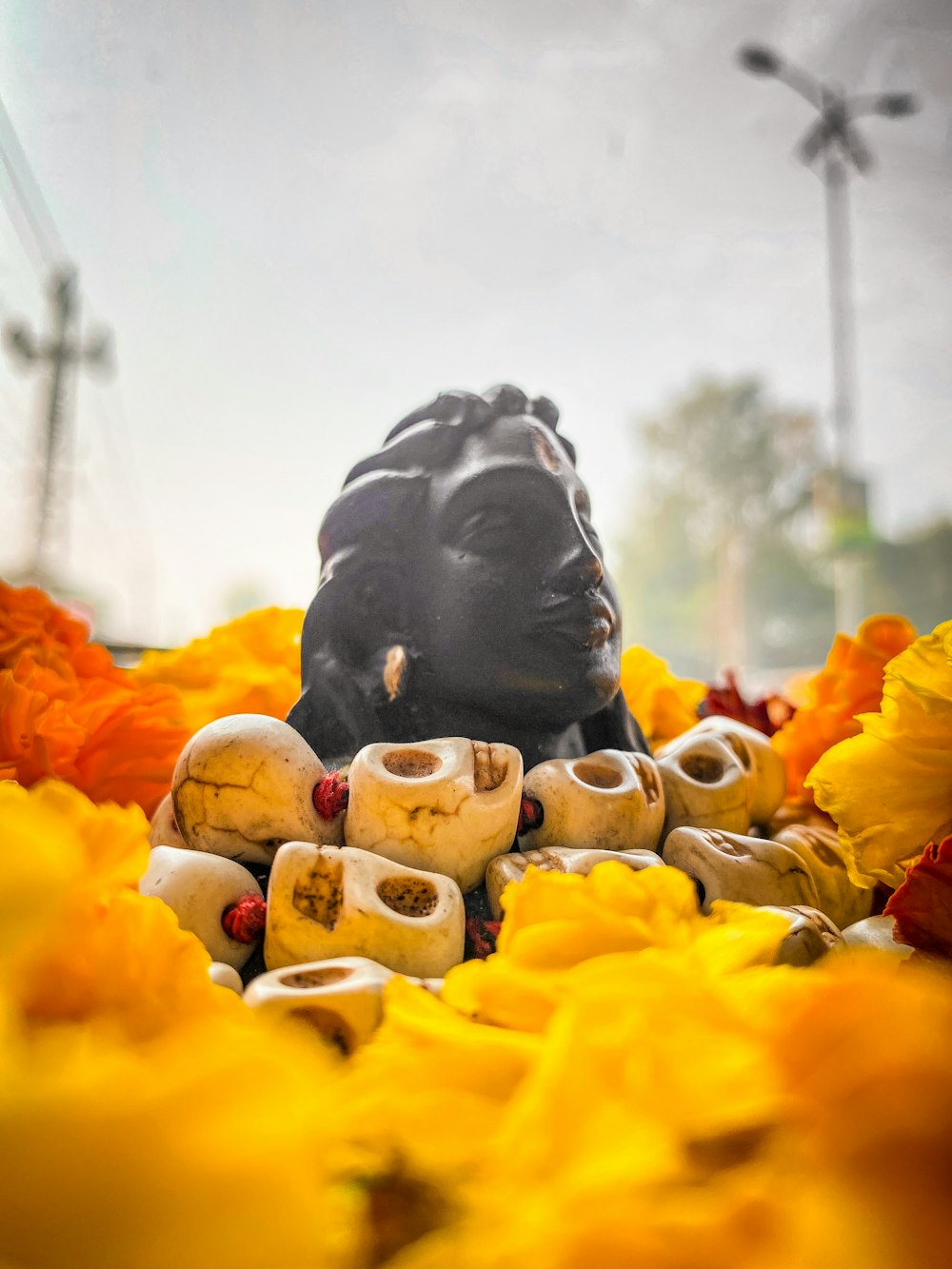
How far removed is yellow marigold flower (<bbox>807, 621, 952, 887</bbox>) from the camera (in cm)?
56

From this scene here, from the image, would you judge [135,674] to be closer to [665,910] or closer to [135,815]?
[135,815]

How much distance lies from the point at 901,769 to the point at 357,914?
1.17 ft

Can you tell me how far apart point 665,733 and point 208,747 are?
0.61 meters

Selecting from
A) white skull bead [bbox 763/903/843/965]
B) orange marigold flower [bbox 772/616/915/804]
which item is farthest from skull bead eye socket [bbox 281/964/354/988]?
orange marigold flower [bbox 772/616/915/804]

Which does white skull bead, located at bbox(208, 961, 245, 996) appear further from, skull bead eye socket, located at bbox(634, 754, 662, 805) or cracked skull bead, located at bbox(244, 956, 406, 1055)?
skull bead eye socket, located at bbox(634, 754, 662, 805)

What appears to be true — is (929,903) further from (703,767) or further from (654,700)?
(654,700)

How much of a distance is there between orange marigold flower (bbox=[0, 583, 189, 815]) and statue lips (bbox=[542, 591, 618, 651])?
34 cm

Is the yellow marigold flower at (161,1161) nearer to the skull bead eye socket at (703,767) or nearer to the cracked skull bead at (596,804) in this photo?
the cracked skull bead at (596,804)


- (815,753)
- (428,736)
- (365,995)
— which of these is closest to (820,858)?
(815,753)

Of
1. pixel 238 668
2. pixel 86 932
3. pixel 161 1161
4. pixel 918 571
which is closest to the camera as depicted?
pixel 161 1161

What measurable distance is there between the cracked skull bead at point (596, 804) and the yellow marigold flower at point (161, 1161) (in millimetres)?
408

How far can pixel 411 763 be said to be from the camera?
2.14 ft

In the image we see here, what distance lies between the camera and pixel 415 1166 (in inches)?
12.2

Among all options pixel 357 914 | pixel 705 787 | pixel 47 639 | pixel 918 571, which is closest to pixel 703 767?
pixel 705 787
